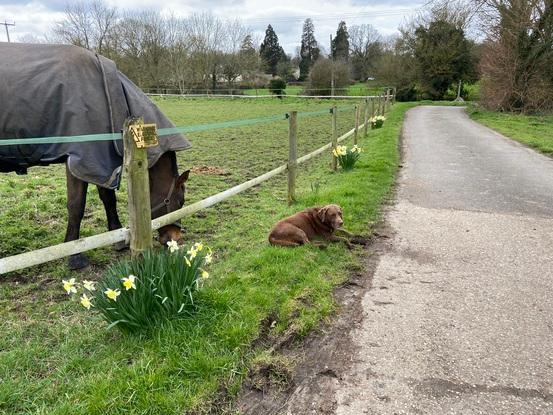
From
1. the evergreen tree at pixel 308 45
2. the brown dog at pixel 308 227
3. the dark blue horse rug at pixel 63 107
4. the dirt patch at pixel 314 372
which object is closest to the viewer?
the dirt patch at pixel 314 372

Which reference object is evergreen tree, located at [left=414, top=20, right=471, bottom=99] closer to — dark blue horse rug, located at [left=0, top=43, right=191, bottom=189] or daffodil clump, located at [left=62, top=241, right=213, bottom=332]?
dark blue horse rug, located at [left=0, top=43, right=191, bottom=189]

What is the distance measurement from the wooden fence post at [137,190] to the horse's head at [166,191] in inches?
46.4

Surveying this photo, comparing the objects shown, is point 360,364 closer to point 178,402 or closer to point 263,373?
point 263,373

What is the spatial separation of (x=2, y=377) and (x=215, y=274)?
1.67m

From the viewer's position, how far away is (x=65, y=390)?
2252mm

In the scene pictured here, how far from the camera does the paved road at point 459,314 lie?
226 cm

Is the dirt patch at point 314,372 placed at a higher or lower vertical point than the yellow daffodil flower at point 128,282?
lower

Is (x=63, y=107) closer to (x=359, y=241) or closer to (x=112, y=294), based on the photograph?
(x=112, y=294)

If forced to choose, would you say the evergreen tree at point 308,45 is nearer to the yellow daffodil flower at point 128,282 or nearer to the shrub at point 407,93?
the shrub at point 407,93

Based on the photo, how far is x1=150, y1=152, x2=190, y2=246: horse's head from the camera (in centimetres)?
411

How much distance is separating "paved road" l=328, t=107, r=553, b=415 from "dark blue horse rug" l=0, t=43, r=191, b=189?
8.39 ft

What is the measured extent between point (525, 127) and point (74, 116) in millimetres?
18252

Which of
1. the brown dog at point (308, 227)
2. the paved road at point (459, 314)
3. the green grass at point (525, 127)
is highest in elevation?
the green grass at point (525, 127)

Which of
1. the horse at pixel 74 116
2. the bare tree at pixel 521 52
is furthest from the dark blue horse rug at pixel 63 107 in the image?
the bare tree at pixel 521 52
